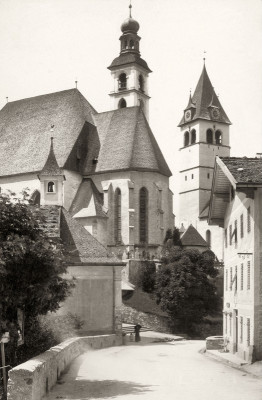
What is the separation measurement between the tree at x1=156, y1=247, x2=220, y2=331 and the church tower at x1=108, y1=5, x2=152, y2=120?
34.4m

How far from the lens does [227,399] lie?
1545cm

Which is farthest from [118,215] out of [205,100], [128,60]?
[205,100]

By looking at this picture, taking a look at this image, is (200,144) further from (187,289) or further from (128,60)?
(187,289)

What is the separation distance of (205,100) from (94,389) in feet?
335

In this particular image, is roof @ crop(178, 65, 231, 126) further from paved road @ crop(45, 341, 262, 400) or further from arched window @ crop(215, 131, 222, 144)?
paved road @ crop(45, 341, 262, 400)

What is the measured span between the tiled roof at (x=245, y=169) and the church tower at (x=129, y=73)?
2554 inches

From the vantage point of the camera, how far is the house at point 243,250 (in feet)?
79.8

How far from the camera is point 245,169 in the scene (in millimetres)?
25094

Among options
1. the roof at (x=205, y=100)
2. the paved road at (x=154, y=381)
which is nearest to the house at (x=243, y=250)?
the paved road at (x=154, y=381)

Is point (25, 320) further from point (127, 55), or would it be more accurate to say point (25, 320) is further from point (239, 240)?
point (127, 55)

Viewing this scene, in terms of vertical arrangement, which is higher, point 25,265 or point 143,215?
point 143,215

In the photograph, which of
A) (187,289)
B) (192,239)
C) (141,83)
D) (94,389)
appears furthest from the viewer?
(141,83)

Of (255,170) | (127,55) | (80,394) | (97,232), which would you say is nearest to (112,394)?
(80,394)

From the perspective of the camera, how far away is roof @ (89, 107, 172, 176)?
238ft
